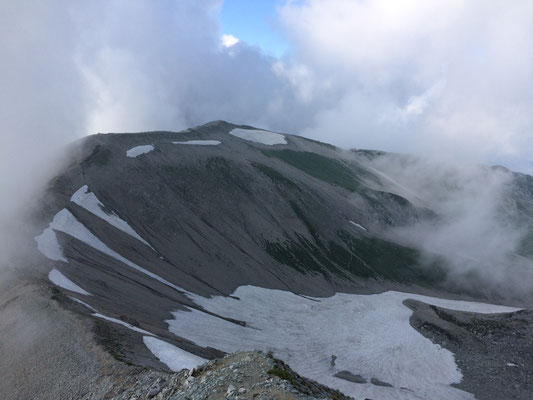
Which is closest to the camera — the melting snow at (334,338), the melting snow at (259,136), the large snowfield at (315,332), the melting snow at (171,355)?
the melting snow at (171,355)

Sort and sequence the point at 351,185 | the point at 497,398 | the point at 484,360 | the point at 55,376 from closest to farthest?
1. the point at 55,376
2. the point at 497,398
3. the point at 484,360
4. the point at 351,185

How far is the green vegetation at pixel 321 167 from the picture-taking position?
16212 cm

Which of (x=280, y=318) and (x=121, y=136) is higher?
(x=121, y=136)

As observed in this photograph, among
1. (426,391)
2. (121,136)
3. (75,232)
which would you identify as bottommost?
(426,391)

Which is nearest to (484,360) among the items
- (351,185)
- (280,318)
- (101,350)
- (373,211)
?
(280,318)

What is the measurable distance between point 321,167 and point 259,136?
26077 mm

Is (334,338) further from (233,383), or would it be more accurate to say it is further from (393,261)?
(233,383)

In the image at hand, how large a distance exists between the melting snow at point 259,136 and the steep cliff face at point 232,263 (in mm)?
17745

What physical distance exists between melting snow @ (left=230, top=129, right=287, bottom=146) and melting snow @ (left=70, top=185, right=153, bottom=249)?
86.7 metres

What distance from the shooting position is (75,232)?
72188mm

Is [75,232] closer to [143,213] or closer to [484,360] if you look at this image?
[143,213]

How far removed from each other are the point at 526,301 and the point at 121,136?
10919cm

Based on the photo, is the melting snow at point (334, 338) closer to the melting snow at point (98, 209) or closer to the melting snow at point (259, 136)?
the melting snow at point (98, 209)

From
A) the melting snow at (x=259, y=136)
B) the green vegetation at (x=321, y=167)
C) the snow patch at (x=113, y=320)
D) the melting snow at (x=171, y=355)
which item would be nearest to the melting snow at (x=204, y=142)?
the green vegetation at (x=321, y=167)
